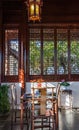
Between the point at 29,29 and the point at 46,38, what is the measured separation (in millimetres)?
592

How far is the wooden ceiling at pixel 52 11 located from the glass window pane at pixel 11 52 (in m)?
0.46

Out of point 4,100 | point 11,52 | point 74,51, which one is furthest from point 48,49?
point 4,100

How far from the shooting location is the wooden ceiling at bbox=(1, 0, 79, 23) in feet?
33.1

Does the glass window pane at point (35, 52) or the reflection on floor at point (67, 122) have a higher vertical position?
the glass window pane at point (35, 52)

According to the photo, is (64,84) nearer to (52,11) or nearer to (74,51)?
(74,51)

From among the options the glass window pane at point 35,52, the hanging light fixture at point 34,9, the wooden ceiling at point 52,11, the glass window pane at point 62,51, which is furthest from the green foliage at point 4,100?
the hanging light fixture at point 34,9

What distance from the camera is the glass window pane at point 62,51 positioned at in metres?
10.2

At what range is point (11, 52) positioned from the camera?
403 inches

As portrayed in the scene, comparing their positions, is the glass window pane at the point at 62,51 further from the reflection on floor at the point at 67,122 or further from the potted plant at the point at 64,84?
the reflection on floor at the point at 67,122

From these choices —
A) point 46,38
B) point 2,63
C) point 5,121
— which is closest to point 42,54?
point 46,38

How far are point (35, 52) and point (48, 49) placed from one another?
0.41 m

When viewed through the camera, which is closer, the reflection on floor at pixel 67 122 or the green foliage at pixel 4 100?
the reflection on floor at pixel 67 122

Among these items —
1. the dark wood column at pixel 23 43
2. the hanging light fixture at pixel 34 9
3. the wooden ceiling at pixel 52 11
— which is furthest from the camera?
the wooden ceiling at pixel 52 11

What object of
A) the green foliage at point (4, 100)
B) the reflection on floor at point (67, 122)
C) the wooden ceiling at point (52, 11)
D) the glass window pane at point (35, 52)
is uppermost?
the wooden ceiling at point (52, 11)
